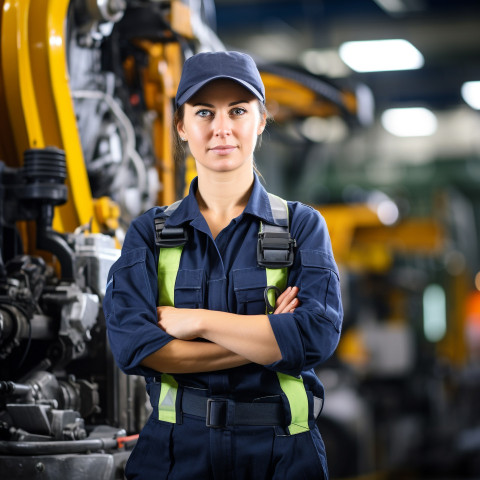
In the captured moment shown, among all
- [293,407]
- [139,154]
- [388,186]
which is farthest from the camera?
[388,186]

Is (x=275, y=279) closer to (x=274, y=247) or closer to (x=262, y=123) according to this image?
(x=274, y=247)

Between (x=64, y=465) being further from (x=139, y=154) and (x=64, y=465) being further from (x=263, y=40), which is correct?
(x=263, y=40)

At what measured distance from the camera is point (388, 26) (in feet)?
40.9

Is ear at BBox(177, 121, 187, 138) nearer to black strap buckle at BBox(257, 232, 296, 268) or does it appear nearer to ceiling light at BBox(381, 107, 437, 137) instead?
black strap buckle at BBox(257, 232, 296, 268)

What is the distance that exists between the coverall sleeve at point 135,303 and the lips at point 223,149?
10.2 inches

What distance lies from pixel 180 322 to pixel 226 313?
0.36 feet

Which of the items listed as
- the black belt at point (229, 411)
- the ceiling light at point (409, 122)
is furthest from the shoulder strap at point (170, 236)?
the ceiling light at point (409, 122)

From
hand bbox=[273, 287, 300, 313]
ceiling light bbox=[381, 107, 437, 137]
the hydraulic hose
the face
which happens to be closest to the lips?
the face

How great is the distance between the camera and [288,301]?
2.00 m

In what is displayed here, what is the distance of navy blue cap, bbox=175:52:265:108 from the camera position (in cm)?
197

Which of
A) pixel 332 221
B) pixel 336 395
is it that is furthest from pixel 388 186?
pixel 336 395

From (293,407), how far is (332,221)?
24.7 ft

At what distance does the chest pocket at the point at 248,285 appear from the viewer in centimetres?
200

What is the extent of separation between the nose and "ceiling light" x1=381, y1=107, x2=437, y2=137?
56.6ft
